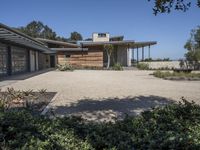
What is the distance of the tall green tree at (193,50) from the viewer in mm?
37188

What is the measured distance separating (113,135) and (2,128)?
5.14ft

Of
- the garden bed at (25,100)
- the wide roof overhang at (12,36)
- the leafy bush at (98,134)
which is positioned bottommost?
the garden bed at (25,100)

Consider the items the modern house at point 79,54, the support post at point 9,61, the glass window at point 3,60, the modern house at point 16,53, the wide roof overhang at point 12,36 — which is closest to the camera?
the wide roof overhang at point 12,36

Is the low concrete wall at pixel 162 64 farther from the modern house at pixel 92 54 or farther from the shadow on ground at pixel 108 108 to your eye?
the shadow on ground at pixel 108 108

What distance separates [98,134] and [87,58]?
3839 cm

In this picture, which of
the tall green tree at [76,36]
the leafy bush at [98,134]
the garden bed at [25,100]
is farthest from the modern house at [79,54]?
the tall green tree at [76,36]

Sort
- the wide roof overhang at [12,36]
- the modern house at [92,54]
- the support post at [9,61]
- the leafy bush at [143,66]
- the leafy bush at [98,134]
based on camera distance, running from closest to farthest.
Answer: the leafy bush at [98,134] < the wide roof overhang at [12,36] < the support post at [9,61] < the leafy bush at [143,66] < the modern house at [92,54]

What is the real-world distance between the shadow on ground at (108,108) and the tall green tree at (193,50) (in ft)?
91.9

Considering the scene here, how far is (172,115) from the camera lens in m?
5.73

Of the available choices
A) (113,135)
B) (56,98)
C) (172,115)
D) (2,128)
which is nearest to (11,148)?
(2,128)

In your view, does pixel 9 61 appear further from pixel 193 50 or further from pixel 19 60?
pixel 193 50

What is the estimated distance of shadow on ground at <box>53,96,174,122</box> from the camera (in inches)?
304

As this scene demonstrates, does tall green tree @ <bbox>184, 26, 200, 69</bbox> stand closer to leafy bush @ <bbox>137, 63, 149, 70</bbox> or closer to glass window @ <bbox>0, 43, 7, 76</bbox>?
leafy bush @ <bbox>137, 63, 149, 70</bbox>

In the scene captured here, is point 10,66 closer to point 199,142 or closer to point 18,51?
point 18,51
